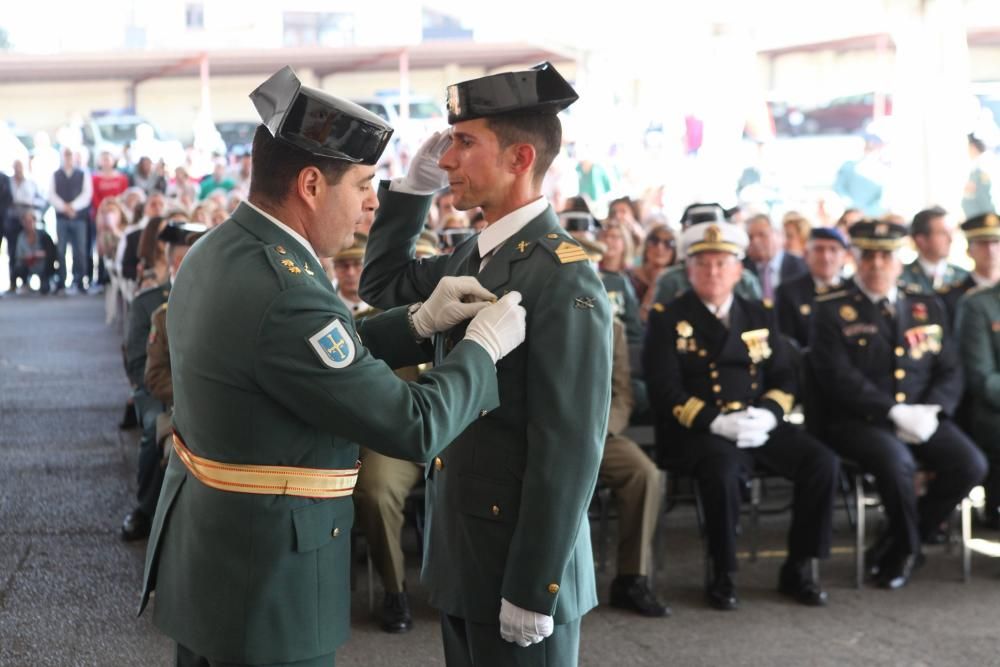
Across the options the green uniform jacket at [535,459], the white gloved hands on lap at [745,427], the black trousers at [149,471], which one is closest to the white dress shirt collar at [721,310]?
the white gloved hands on lap at [745,427]

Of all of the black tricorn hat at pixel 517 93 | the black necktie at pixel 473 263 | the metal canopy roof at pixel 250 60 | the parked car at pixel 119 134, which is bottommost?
the black necktie at pixel 473 263

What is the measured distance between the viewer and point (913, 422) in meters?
5.23

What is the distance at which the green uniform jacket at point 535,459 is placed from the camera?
229cm

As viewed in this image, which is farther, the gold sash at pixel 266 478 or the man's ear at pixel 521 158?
the man's ear at pixel 521 158

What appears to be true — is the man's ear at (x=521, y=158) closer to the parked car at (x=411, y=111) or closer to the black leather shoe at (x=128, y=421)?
the black leather shoe at (x=128, y=421)

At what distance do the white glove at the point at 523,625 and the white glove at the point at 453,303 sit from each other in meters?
0.52

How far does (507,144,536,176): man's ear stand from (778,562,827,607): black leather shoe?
2.87 m

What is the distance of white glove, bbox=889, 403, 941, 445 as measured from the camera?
5.23 meters

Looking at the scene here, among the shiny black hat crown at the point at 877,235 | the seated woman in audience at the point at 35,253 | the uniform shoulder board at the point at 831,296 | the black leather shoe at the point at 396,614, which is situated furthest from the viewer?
the seated woman in audience at the point at 35,253

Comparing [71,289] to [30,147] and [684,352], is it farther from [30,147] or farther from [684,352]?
[684,352]

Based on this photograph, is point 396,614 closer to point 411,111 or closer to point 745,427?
point 745,427

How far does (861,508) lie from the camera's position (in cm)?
501

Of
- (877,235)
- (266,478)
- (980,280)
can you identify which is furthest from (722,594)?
(266,478)

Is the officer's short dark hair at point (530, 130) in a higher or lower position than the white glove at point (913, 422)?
higher
